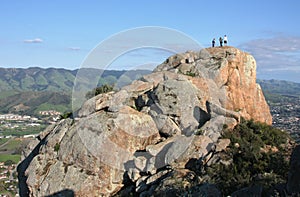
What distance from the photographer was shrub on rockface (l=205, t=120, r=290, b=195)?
52.6 feet

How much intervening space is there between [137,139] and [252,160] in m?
7.32

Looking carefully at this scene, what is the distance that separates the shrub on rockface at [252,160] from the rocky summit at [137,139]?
87 cm

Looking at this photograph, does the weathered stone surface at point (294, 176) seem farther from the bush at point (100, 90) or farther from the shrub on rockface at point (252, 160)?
the bush at point (100, 90)

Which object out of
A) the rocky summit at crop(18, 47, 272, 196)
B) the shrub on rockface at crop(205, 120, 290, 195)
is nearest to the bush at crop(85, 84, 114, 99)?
the rocky summit at crop(18, 47, 272, 196)

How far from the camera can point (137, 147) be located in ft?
69.9

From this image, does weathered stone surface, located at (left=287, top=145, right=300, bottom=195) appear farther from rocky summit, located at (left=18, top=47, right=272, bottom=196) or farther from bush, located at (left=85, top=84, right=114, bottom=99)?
bush, located at (left=85, top=84, right=114, bottom=99)

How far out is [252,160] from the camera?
18906 mm

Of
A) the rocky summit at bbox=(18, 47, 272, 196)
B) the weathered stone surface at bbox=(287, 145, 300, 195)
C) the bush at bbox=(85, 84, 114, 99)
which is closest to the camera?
the weathered stone surface at bbox=(287, 145, 300, 195)

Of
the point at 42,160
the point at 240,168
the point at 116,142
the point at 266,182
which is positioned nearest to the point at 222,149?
the point at 240,168

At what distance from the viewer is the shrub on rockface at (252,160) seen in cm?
1605

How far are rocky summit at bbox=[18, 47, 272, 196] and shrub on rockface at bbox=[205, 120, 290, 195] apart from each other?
0.87 meters

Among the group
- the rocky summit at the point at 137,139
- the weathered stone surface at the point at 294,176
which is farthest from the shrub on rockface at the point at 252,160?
A: the weathered stone surface at the point at 294,176

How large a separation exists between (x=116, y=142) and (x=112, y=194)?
Result: 324 cm

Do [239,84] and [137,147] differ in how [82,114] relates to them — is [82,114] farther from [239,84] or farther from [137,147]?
[239,84]
